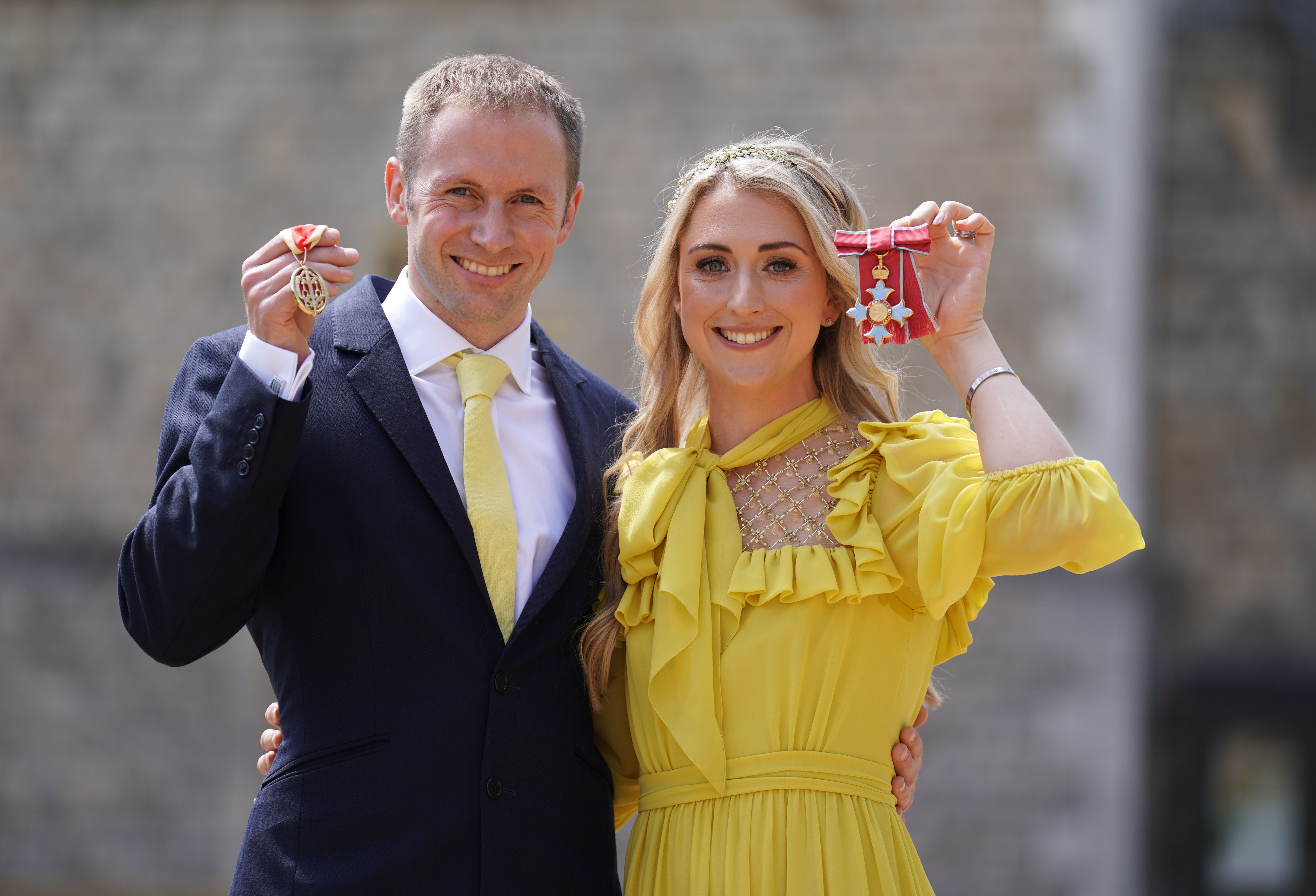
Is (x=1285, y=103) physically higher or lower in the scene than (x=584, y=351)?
higher

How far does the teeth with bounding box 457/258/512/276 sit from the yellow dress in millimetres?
516

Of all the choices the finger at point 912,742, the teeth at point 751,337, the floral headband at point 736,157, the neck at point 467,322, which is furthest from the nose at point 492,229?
the finger at point 912,742

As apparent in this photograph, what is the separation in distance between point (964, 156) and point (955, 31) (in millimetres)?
734

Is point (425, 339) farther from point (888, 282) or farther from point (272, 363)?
point (888, 282)

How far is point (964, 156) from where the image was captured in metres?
7.85

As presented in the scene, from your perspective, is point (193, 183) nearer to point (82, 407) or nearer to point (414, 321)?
point (82, 407)

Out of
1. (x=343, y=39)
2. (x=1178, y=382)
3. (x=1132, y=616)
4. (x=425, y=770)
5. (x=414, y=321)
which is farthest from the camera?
(x=1178, y=382)

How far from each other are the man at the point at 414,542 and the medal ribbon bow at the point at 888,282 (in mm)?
615

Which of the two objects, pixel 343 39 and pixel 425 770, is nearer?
pixel 425 770

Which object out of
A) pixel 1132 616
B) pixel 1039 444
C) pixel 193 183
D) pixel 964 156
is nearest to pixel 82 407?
pixel 193 183

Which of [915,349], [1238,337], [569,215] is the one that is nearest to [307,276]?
[569,215]

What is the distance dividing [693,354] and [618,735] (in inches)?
31.5

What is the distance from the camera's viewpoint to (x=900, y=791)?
2.62m

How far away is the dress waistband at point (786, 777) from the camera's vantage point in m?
2.48
